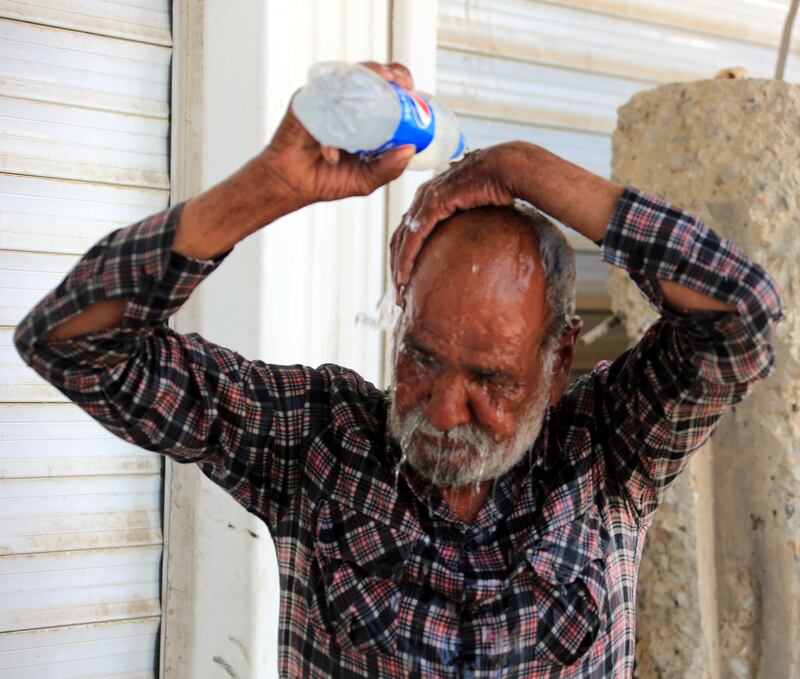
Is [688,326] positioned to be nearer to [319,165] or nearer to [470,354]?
[470,354]

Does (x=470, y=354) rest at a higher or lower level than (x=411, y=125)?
lower

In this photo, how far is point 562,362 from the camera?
141 centimetres

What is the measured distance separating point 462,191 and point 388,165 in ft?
0.65

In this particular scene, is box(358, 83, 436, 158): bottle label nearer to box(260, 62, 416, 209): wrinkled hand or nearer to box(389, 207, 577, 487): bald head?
box(260, 62, 416, 209): wrinkled hand

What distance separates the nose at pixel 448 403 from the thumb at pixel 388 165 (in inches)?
11.7

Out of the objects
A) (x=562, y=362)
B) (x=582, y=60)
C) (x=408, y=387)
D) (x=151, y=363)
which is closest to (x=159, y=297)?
(x=151, y=363)

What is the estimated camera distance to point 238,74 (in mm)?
2029

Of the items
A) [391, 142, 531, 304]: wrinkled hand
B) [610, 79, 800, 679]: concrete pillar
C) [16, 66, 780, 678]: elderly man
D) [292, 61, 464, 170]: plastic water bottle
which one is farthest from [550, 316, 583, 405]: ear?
[610, 79, 800, 679]: concrete pillar

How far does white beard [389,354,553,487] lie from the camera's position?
1.27 metres

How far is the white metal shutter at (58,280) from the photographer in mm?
2006

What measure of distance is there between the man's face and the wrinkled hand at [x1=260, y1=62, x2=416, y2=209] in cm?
21

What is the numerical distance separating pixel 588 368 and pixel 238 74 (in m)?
1.62

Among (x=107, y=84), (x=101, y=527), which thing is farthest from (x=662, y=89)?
(x=101, y=527)

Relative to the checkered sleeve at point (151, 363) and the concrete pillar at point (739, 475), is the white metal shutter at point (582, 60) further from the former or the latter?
the checkered sleeve at point (151, 363)
